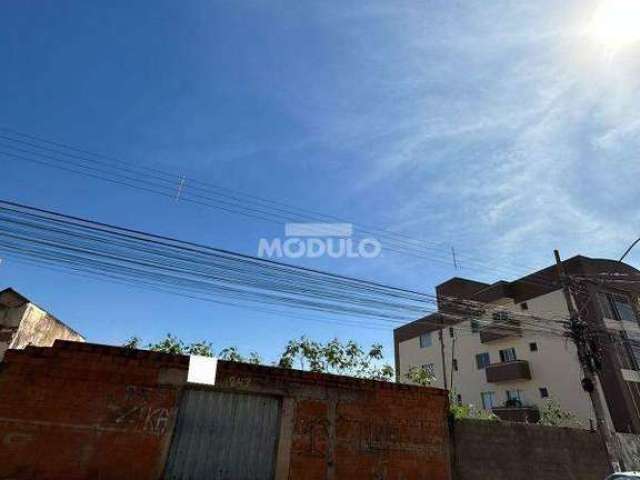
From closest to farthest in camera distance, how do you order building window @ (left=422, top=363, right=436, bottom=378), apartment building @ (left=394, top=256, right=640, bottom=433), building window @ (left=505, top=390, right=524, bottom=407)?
1. apartment building @ (left=394, top=256, right=640, bottom=433)
2. building window @ (left=505, top=390, right=524, bottom=407)
3. building window @ (left=422, top=363, right=436, bottom=378)

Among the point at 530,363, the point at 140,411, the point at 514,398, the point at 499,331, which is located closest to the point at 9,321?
the point at 140,411

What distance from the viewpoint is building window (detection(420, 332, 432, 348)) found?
3433 cm

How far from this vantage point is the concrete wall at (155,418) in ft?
22.3

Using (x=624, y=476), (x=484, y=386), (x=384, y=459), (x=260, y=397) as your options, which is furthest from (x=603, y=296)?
(x=260, y=397)

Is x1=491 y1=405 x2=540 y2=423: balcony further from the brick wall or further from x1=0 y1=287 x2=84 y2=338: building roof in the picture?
x1=0 y1=287 x2=84 y2=338: building roof

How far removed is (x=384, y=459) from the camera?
8.72 m

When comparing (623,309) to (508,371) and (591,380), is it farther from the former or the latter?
(591,380)

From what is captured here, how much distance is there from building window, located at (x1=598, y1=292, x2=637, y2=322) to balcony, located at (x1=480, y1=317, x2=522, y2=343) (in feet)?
16.6

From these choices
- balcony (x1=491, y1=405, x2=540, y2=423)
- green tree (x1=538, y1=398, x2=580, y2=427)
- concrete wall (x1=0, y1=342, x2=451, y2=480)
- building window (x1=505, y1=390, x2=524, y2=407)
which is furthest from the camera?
building window (x1=505, y1=390, x2=524, y2=407)

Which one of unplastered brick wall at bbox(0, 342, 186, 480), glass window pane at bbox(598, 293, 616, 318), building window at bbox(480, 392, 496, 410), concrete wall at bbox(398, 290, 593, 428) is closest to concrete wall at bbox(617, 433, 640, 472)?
concrete wall at bbox(398, 290, 593, 428)

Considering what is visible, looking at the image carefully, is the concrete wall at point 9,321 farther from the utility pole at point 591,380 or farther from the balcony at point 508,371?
the balcony at point 508,371

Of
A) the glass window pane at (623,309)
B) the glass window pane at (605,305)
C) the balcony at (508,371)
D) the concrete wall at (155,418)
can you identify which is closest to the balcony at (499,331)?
the balcony at (508,371)

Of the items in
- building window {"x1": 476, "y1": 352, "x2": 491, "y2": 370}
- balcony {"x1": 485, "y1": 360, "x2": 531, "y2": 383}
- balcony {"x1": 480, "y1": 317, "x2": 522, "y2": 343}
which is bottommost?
balcony {"x1": 485, "y1": 360, "x2": 531, "y2": 383}

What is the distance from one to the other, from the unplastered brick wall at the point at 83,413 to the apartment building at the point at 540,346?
14.9m
